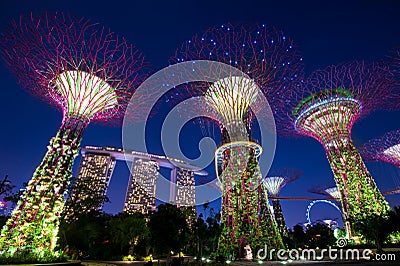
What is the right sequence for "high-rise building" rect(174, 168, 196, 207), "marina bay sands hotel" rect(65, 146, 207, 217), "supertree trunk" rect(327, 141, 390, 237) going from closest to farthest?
"supertree trunk" rect(327, 141, 390, 237) < "marina bay sands hotel" rect(65, 146, 207, 217) < "high-rise building" rect(174, 168, 196, 207)

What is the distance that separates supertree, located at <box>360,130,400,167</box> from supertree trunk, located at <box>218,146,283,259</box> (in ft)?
76.1

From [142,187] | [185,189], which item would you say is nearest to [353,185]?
[142,187]

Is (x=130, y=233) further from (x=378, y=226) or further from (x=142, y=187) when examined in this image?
(x=142, y=187)

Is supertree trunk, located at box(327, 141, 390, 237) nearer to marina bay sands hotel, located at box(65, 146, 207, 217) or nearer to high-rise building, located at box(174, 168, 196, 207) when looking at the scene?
marina bay sands hotel, located at box(65, 146, 207, 217)

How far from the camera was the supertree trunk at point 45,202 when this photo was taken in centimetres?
1141

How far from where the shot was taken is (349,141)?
2377 cm

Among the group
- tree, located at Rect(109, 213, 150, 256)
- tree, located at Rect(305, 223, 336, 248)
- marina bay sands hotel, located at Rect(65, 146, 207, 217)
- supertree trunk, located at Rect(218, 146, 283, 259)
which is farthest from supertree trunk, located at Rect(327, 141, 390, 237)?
marina bay sands hotel, located at Rect(65, 146, 207, 217)

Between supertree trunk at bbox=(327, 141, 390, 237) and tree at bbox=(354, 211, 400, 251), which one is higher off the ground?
supertree trunk at bbox=(327, 141, 390, 237)

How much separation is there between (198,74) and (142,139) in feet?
20.1

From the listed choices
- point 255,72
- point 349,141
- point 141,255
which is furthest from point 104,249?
point 349,141

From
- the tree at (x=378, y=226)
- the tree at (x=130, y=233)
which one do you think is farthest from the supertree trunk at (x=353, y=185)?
the tree at (x=130, y=233)

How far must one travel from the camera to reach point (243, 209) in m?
15.5

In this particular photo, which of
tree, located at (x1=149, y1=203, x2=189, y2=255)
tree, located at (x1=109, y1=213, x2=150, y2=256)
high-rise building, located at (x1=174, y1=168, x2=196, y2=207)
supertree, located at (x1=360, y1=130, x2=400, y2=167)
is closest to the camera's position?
tree, located at (x1=149, y1=203, x2=189, y2=255)

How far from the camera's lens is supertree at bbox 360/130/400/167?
3059 centimetres
